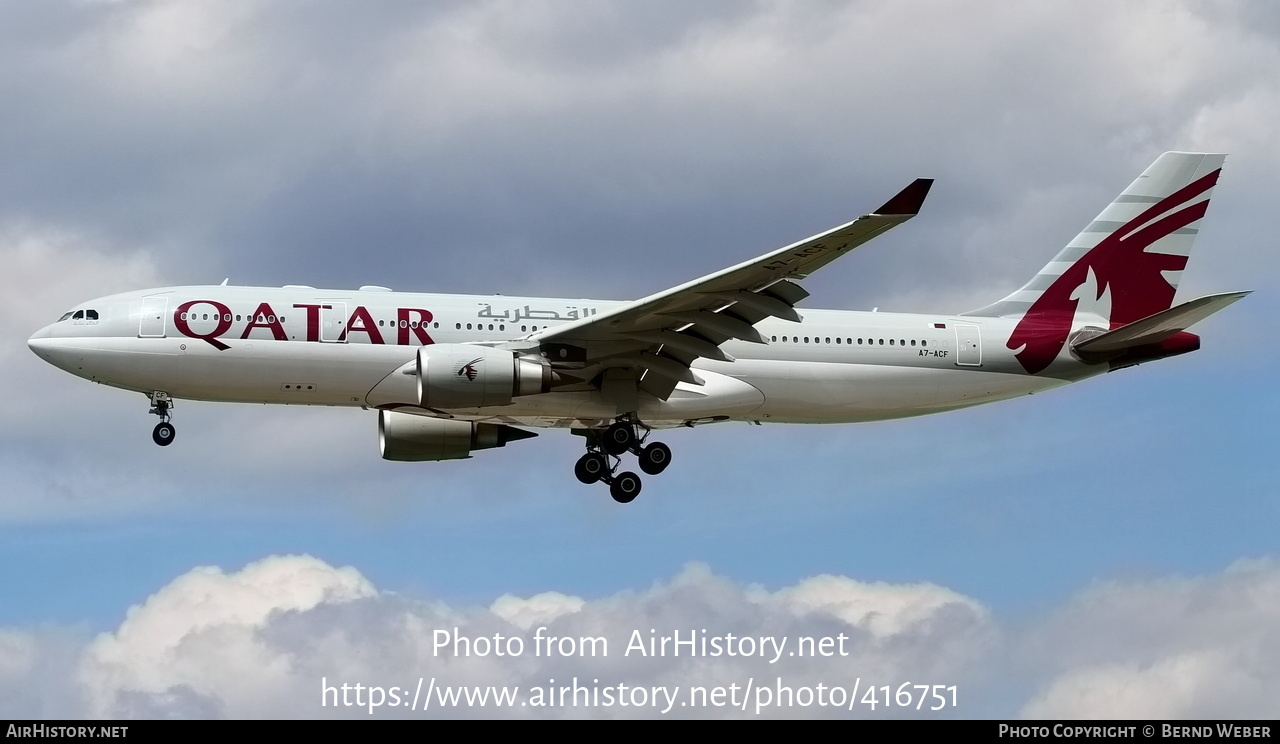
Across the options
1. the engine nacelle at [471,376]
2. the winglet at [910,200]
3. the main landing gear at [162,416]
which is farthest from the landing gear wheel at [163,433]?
the winglet at [910,200]

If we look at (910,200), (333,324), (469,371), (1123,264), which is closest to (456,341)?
(469,371)

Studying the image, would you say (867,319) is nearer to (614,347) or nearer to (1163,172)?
(614,347)

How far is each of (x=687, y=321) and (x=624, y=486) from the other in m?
5.55

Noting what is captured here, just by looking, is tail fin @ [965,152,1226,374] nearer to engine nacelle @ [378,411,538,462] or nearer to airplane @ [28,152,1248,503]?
airplane @ [28,152,1248,503]

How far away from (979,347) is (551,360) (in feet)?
37.4

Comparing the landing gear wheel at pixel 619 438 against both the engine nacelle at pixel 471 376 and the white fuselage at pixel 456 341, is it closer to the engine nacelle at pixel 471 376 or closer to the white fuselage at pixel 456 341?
the white fuselage at pixel 456 341

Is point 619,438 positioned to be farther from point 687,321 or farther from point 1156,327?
point 1156,327

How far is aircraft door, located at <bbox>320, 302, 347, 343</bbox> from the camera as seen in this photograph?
37438 millimetres

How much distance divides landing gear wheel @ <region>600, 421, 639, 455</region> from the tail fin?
32.9ft

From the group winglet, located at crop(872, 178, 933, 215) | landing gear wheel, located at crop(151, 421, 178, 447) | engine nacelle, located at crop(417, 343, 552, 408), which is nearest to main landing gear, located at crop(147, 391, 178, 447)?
landing gear wheel, located at crop(151, 421, 178, 447)

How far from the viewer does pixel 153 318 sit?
3762 centimetres

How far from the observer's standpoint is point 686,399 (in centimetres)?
3978

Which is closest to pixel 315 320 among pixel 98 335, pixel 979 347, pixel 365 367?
pixel 365 367
